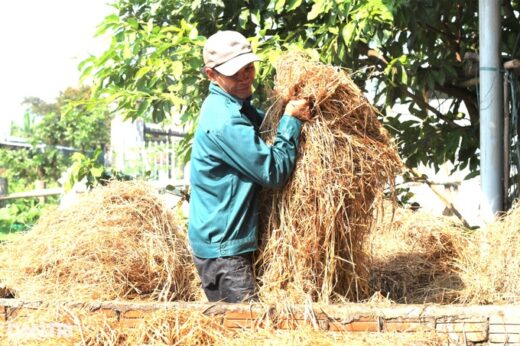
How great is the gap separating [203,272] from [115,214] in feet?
2.63

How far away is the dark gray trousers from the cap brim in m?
0.76

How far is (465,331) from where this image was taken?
110 inches

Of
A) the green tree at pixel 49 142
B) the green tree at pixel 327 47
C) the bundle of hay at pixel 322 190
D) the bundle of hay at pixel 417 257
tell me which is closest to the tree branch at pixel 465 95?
the green tree at pixel 327 47

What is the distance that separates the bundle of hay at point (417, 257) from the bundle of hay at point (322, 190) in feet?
1.33

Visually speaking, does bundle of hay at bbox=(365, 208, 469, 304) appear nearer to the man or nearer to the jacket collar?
the man

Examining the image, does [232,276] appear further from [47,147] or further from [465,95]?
[47,147]

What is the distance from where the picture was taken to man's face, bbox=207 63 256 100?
3.11 m

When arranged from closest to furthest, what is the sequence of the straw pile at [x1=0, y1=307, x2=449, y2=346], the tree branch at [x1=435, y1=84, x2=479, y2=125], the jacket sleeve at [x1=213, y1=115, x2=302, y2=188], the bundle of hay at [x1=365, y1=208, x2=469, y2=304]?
the straw pile at [x1=0, y1=307, x2=449, y2=346]
the jacket sleeve at [x1=213, y1=115, x2=302, y2=188]
the bundle of hay at [x1=365, y1=208, x2=469, y2=304]
the tree branch at [x1=435, y1=84, x2=479, y2=125]

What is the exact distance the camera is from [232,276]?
3078mm

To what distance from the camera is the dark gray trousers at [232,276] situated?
3.07 m

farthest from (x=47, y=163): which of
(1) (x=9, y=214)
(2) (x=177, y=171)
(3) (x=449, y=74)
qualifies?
(3) (x=449, y=74)

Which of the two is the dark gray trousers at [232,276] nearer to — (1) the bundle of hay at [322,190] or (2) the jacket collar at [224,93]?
(1) the bundle of hay at [322,190]

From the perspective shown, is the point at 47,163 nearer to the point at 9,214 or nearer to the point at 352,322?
the point at 9,214

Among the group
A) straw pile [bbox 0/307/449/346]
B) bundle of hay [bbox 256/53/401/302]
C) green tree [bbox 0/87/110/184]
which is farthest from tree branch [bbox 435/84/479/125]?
green tree [bbox 0/87/110/184]
